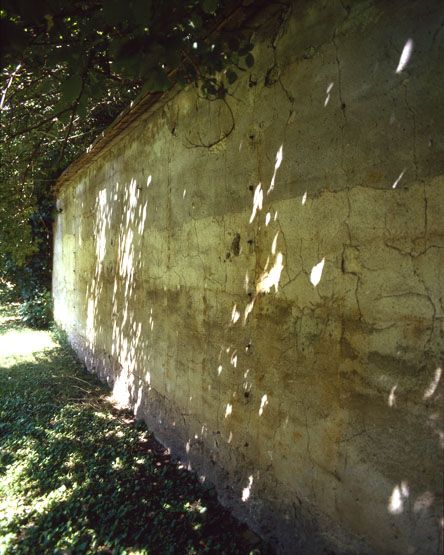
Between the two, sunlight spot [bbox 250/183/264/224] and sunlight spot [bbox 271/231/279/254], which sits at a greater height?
sunlight spot [bbox 250/183/264/224]

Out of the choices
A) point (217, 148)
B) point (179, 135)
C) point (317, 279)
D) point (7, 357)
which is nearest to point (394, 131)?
point (317, 279)

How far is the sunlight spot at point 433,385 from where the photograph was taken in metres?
1.82

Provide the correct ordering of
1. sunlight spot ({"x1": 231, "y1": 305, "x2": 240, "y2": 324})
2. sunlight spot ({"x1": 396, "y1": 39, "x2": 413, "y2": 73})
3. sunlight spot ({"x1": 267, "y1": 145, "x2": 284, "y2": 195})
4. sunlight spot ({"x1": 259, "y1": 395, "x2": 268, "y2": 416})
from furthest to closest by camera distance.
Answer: sunlight spot ({"x1": 231, "y1": 305, "x2": 240, "y2": 324})
sunlight spot ({"x1": 259, "y1": 395, "x2": 268, "y2": 416})
sunlight spot ({"x1": 267, "y1": 145, "x2": 284, "y2": 195})
sunlight spot ({"x1": 396, "y1": 39, "x2": 413, "y2": 73})

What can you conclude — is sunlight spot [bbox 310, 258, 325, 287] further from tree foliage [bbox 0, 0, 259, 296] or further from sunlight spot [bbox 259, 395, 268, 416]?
tree foliage [bbox 0, 0, 259, 296]

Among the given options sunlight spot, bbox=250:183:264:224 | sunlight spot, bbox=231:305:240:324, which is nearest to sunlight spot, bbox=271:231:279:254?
sunlight spot, bbox=250:183:264:224

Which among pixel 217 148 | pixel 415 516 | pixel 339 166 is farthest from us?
pixel 217 148

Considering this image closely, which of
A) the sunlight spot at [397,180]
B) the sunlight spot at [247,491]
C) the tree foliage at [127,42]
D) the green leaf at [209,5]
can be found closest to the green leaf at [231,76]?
the tree foliage at [127,42]

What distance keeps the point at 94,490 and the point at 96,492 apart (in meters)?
0.04

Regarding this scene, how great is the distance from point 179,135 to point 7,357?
6853 millimetres

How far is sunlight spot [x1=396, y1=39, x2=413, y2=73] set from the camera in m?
1.93

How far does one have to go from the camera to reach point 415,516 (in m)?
1.90

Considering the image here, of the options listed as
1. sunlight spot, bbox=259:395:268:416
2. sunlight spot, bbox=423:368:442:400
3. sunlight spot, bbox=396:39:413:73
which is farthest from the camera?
sunlight spot, bbox=259:395:268:416

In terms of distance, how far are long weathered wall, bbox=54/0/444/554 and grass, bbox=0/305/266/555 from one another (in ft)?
0.95

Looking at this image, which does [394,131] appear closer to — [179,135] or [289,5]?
[289,5]
